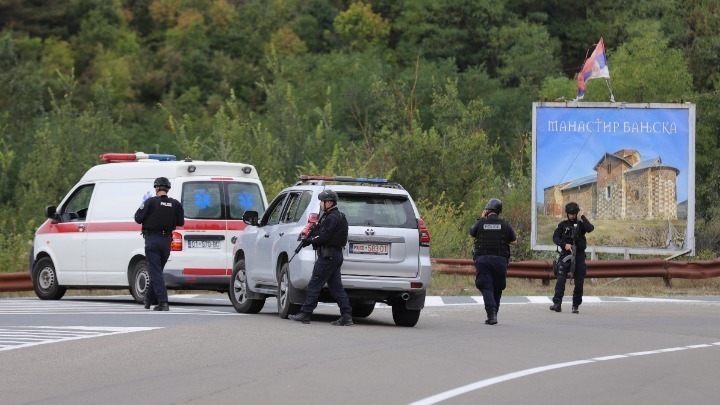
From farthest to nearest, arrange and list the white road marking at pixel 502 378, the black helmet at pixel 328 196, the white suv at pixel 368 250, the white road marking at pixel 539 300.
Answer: the white road marking at pixel 539 300, the white suv at pixel 368 250, the black helmet at pixel 328 196, the white road marking at pixel 502 378

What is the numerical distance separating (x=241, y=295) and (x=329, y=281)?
302 cm

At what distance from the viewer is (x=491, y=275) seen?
68.0 feet

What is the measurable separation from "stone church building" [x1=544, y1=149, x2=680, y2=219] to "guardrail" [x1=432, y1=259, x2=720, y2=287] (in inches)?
89.9

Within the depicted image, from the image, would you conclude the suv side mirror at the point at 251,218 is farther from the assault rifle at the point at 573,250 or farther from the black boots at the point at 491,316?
the assault rifle at the point at 573,250

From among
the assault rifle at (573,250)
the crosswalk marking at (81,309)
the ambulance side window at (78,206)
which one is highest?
the ambulance side window at (78,206)

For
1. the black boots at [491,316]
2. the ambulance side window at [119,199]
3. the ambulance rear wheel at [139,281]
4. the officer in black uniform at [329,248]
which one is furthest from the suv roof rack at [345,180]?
the ambulance side window at [119,199]

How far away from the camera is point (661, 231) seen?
32969 mm

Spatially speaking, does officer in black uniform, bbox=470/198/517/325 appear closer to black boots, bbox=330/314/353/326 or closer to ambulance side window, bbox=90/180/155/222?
black boots, bbox=330/314/353/326

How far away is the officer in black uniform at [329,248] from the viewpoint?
18641mm

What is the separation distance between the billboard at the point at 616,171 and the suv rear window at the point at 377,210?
540 inches

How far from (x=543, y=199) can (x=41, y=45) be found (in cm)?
8050

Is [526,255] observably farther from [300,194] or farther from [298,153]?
[300,194]

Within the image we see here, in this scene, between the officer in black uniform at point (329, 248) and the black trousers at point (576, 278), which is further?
the black trousers at point (576, 278)

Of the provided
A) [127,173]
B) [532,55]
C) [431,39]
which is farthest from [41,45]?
[127,173]
